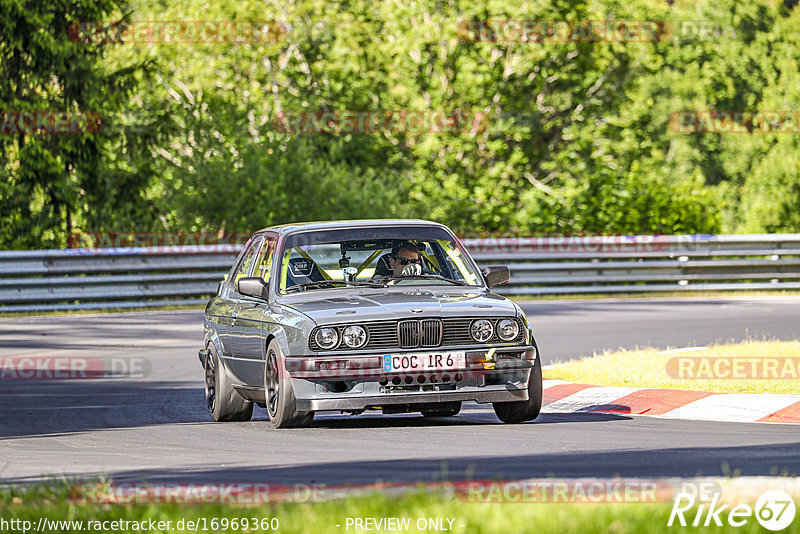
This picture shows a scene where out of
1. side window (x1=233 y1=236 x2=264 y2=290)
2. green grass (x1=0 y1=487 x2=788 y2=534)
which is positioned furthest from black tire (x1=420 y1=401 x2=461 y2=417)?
green grass (x1=0 y1=487 x2=788 y2=534)

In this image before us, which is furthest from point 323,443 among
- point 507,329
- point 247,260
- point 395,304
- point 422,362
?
point 247,260

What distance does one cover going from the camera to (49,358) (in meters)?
16.5

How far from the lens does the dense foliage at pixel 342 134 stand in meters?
31.2

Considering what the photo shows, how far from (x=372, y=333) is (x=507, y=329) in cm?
100

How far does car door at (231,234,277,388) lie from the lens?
10.7 m

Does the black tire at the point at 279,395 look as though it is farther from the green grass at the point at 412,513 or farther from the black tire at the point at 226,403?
the green grass at the point at 412,513

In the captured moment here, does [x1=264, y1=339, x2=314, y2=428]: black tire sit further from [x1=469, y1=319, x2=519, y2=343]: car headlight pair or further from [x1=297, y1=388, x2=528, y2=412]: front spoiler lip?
[x1=469, y1=319, x2=519, y2=343]: car headlight pair

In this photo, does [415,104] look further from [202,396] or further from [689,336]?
[202,396]

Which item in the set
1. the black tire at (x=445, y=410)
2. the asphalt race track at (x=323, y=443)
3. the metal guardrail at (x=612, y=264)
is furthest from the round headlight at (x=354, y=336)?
the metal guardrail at (x=612, y=264)

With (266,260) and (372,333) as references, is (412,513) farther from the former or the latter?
(266,260)

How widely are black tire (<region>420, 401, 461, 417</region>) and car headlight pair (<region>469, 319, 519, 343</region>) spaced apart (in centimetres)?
72

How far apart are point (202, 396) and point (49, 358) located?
4009mm

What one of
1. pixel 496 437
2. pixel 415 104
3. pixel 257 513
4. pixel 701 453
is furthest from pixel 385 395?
pixel 415 104

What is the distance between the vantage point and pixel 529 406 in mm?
10258
